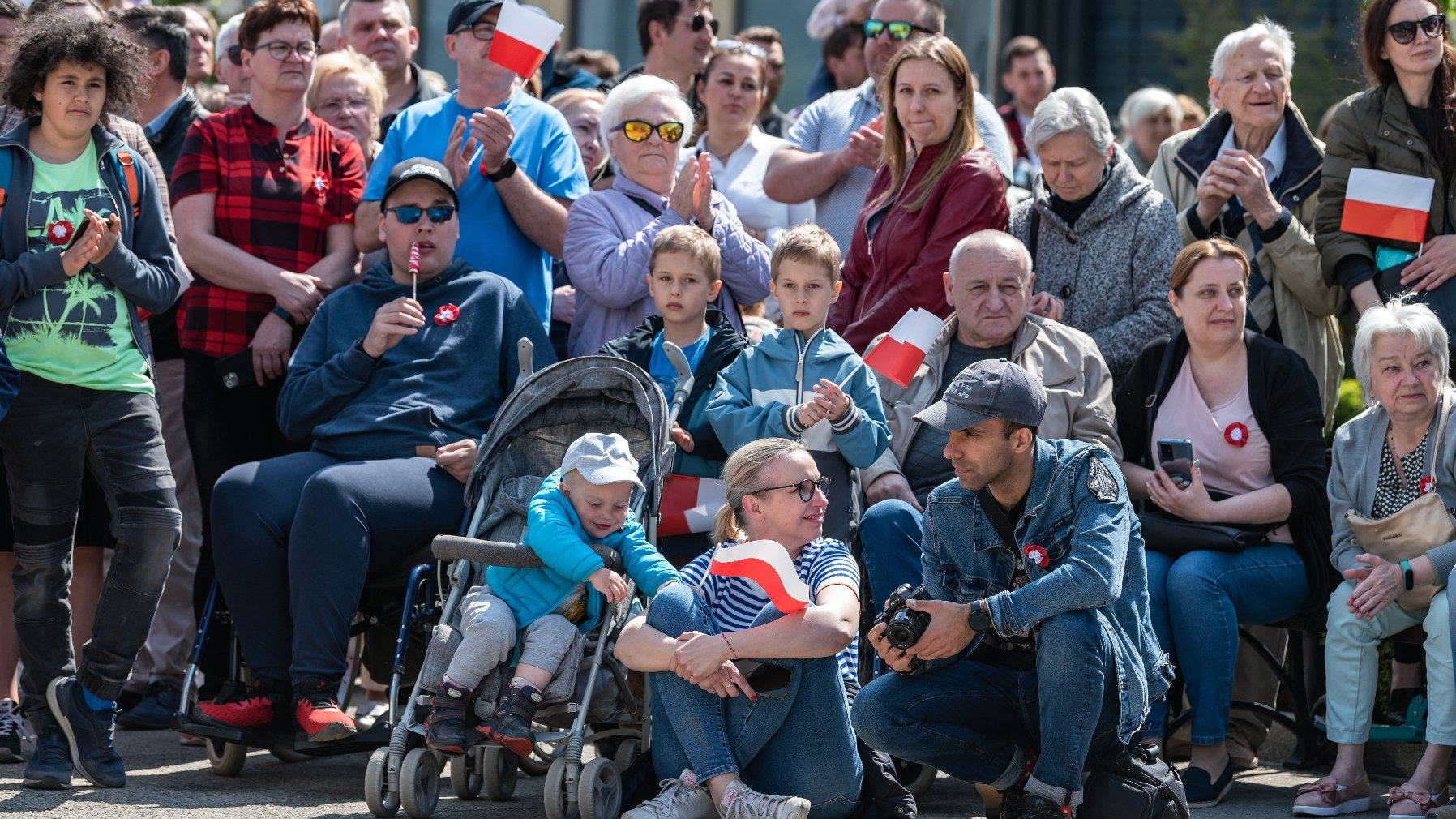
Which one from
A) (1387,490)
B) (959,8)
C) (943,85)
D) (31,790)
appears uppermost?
(959,8)

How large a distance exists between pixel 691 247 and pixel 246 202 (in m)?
1.84

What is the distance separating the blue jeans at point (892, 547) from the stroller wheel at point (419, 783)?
1457 millimetres

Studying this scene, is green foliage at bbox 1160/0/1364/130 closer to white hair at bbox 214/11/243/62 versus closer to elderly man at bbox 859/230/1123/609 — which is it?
white hair at bbox 214/11/243/62

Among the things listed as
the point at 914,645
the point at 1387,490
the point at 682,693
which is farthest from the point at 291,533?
the point at 1387,490

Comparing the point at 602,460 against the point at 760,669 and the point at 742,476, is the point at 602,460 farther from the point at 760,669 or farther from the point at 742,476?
the point at 760,669

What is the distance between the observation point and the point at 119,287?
588cm

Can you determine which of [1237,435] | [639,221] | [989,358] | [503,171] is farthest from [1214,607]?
[503,171]

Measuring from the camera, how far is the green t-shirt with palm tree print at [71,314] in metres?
5.74

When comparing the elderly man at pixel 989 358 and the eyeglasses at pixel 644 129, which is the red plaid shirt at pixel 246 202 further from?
the elderly man at pixel 989 358

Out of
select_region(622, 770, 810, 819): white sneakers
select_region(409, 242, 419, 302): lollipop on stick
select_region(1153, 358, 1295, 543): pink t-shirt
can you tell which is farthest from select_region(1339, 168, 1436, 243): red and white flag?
select_region(409, 242, 419, 302): lollipop on stick

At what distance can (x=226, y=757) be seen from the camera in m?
5.98

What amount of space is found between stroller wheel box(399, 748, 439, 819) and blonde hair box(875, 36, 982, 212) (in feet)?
8.74

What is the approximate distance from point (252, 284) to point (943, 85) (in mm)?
2653

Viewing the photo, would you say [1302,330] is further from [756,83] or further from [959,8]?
[959,8]
